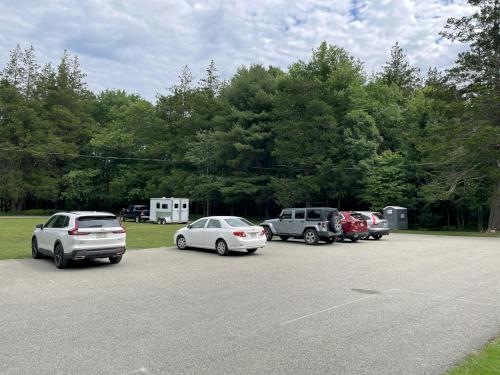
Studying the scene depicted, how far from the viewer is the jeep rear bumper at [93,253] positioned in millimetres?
11914

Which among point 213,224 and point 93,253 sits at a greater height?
point 213,224

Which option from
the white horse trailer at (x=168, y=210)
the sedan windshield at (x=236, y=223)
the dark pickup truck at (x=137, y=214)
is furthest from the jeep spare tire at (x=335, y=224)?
the dark pickup truck at (x=137, y=214)

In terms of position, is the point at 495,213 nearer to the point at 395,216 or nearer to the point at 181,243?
the point at 395,216

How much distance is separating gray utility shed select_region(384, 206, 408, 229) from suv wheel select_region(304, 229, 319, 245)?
1726 cm

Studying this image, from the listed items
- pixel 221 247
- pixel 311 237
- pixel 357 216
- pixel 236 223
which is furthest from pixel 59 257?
pixel 357 216

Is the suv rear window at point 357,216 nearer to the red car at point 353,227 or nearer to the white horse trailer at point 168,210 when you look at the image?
the red car at point 353,227

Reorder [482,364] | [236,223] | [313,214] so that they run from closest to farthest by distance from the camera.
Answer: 1. [482,364]
2. [236,223]
3. [313,214]

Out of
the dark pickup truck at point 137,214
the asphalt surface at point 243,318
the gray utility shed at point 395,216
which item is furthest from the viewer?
the dark pickup truck at point 137,214

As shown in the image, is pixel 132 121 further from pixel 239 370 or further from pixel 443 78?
pixel 239 370

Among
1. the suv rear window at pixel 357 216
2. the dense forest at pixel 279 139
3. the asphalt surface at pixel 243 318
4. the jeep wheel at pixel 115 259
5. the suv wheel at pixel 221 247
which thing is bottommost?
the asphalt surface at pixel 243 318

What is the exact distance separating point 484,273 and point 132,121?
60.4 metres

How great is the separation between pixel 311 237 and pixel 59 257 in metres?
11.7

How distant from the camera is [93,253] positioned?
A: 12.1 m

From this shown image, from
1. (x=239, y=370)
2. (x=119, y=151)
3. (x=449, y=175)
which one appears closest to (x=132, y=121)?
(x=119, y=151)
